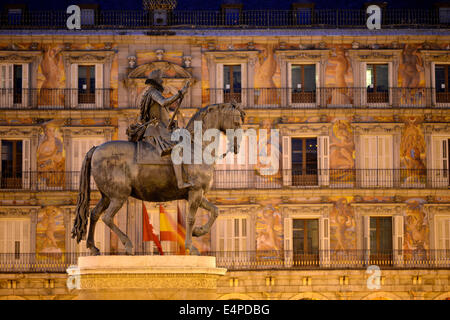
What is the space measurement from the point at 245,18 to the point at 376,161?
821 centimetres

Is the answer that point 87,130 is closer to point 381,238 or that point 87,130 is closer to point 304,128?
point 304,128

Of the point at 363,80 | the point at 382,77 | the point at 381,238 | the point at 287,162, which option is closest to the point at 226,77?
the point at 287,162

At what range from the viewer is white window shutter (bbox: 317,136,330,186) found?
129 feet

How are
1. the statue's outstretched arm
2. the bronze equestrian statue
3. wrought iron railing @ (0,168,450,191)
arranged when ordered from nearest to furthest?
the bronze equestrian statue < the statue's outstretched arm < wrought iron railing @ (0,168,450,191)

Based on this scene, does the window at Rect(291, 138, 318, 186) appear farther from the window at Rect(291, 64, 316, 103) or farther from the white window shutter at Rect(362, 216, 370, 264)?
the white window shutter at Rect(362, 216, 370, 264)

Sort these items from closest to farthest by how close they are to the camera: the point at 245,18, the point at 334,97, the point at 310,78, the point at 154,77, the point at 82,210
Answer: the point at 82,210
the point at 154,77
the point at 334,97
the point at 310,78
the point at 245,18

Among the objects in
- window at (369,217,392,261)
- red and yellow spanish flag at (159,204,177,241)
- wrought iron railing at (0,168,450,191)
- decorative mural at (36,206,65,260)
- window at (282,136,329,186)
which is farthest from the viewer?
window at (282,136,329,186)

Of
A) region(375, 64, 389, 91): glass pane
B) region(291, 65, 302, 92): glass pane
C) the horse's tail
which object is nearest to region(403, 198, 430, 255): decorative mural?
region(375, 64, 389, 91): glass pane

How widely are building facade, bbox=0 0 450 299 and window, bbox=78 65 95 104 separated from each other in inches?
2.3

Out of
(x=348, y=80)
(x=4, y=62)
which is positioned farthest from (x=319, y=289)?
(x=4, y=62)

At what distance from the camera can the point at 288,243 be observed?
3897 centimetres

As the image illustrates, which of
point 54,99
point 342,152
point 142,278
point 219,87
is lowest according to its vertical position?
point 142,278
